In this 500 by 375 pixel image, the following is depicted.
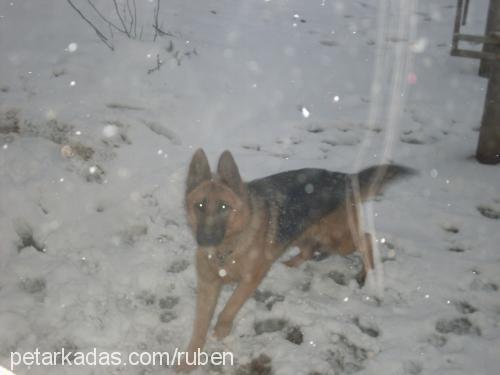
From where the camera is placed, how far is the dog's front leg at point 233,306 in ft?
11.3

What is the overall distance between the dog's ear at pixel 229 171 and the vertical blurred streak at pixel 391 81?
1340mm

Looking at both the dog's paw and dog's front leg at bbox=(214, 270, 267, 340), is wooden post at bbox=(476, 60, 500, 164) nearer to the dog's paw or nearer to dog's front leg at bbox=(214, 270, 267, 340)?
dog's front leg at bbox=(214, 270, 267, 340)

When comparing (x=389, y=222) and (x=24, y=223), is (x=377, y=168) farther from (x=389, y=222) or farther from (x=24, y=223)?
(x=24, y=223)

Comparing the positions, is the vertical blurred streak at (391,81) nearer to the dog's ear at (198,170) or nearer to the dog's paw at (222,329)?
the dog's paw at (222,329)

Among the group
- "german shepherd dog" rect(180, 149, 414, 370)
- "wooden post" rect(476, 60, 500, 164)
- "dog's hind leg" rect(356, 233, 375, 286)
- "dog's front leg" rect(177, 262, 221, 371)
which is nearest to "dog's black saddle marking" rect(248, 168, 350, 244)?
"german shepherd dog" rect(180, 149, 414, 370)

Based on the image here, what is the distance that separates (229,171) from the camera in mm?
3240

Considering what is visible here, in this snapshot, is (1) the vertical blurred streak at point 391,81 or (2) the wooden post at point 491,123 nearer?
(1) the vertical blurred streak at point 391,81

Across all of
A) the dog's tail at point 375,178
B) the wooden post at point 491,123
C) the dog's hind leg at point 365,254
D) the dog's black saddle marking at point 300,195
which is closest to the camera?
the dog's black saddle marking at point 300,195

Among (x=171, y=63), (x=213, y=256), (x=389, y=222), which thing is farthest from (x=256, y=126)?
(x=213, y=256)

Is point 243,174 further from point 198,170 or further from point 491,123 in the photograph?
point 491,123

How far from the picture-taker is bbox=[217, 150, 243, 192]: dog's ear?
10.5 feet

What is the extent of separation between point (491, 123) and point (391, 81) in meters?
2.62

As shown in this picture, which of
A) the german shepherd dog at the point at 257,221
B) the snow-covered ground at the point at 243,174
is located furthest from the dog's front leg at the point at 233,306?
the snow-covered ground at the point at 243,174

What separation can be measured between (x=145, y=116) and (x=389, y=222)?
3133mm
